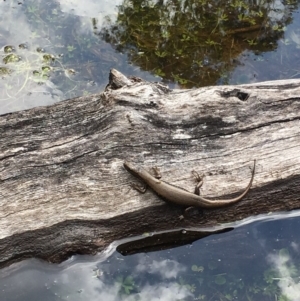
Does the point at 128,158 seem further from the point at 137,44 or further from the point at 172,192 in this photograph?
the point at 137,44

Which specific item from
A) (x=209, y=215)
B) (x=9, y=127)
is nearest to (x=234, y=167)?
(x=209, y=215)

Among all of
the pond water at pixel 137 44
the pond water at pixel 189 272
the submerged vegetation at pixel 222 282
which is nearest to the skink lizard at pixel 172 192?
the pond water at pixel 189 272

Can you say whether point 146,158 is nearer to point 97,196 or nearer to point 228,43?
point 97,196

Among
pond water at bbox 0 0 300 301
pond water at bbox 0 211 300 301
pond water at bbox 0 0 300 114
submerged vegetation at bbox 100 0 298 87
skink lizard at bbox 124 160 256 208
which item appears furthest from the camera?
submerged vegetation at bbox 100 0 298 87

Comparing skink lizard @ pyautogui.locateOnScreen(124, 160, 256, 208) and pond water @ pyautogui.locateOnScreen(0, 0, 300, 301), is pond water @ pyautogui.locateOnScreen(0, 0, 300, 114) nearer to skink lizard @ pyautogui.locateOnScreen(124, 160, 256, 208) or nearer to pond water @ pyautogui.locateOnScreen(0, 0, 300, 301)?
pond water @ pyautogui.locateOnScreen(0, 0, 300, 301)

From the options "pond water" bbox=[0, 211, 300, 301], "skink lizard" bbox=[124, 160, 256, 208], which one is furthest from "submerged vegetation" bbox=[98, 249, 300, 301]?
"skink lizard" bbox=[124, 160, 256, 208]
